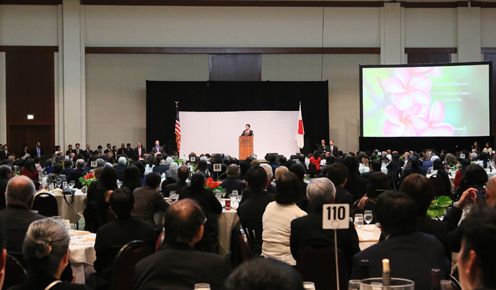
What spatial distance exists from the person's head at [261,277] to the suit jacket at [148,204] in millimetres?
5828

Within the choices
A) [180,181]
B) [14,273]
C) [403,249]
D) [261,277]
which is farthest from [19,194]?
[261,277]

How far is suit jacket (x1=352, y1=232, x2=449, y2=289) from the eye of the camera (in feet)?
13.6

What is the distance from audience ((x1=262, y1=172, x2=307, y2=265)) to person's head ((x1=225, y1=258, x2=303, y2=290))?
4.25 m

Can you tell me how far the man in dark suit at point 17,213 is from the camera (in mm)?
5766

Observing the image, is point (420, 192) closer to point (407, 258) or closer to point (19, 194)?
point (407, 258)

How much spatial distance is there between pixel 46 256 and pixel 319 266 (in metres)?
1.96

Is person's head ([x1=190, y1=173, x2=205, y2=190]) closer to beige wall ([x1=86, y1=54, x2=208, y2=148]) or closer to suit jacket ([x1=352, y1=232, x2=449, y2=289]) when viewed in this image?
suit jacket ([x1=352, y1=232, x2=449, y2=289])

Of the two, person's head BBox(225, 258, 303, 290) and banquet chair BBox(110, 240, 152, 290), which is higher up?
person's head BBox(225, 258, 303, 290)

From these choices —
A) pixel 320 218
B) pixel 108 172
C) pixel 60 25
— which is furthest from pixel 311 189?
pixel 60 25

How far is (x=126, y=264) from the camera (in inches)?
203

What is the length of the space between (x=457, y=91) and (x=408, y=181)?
19.6 meters

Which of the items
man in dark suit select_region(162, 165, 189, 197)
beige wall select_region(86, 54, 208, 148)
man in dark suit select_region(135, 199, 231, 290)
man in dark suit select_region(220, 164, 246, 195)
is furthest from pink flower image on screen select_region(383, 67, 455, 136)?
man in dark suit select_region(135, 199, 231, 290)

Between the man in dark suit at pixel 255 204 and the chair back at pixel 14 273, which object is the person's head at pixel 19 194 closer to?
the chair back at pixel 14 273

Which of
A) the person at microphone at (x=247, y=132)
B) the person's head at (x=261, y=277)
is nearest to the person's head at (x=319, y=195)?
the person's head at (x=261, y=277)
